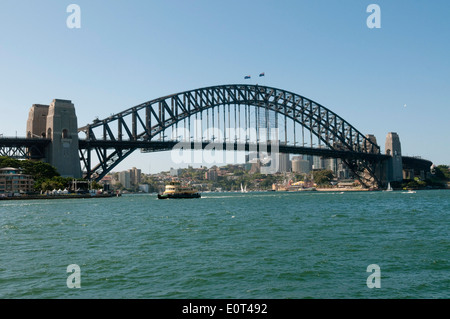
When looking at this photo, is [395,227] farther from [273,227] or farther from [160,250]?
[160,250]

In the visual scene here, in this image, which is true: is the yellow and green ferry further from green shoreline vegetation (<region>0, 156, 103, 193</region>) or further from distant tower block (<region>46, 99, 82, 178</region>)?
distant tower block (<region>46, 99, 82, 178</region>)

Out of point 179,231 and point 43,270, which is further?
point 179,231

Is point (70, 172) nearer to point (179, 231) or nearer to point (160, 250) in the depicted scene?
point (179, 231)

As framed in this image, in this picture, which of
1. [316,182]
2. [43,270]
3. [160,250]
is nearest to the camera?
[43,270]

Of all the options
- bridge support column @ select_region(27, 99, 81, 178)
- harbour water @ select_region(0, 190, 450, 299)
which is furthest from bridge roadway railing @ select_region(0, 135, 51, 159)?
harbour water @ select_region(0, 190, 450, 299)

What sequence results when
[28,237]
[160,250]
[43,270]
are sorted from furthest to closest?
[28,237]
[160,250]
[43,270]

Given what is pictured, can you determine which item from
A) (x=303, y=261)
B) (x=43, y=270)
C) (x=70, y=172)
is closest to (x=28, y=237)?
(x=43, y=270)

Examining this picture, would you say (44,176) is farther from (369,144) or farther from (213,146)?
(369,144)
